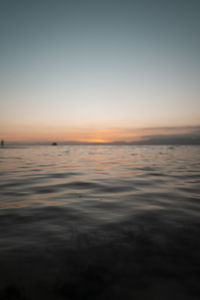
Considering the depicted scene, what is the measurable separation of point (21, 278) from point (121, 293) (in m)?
0.99

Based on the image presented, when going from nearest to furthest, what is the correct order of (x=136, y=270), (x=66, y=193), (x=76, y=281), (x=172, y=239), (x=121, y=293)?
(x=121, y=293) → (x=76, y=281) → (x=136, y=270) → (x=172, y=239) → (x=66, y=193)

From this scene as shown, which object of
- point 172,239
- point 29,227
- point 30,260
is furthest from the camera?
point 29,227

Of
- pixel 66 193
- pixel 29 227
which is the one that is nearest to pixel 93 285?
pixel 29 227

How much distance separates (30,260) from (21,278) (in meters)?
0.30

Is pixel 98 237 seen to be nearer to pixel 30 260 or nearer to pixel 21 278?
pixel 30 260

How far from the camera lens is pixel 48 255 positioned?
2.14 metres

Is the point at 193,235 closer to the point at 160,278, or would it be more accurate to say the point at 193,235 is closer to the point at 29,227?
the point at 160,278

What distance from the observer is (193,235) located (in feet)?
8.74

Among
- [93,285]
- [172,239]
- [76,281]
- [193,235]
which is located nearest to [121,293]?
[93,285]

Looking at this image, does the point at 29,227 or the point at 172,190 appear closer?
the point at 29,227

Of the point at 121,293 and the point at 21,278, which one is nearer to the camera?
the point at 121,293

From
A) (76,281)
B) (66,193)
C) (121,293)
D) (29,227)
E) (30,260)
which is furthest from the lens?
(66,193)

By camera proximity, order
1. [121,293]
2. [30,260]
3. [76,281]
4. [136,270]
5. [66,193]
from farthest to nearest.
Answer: [66,193] < [30,260] < [136,270] < [76,281] < [121,293]

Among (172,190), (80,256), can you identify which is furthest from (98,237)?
(172,190)
